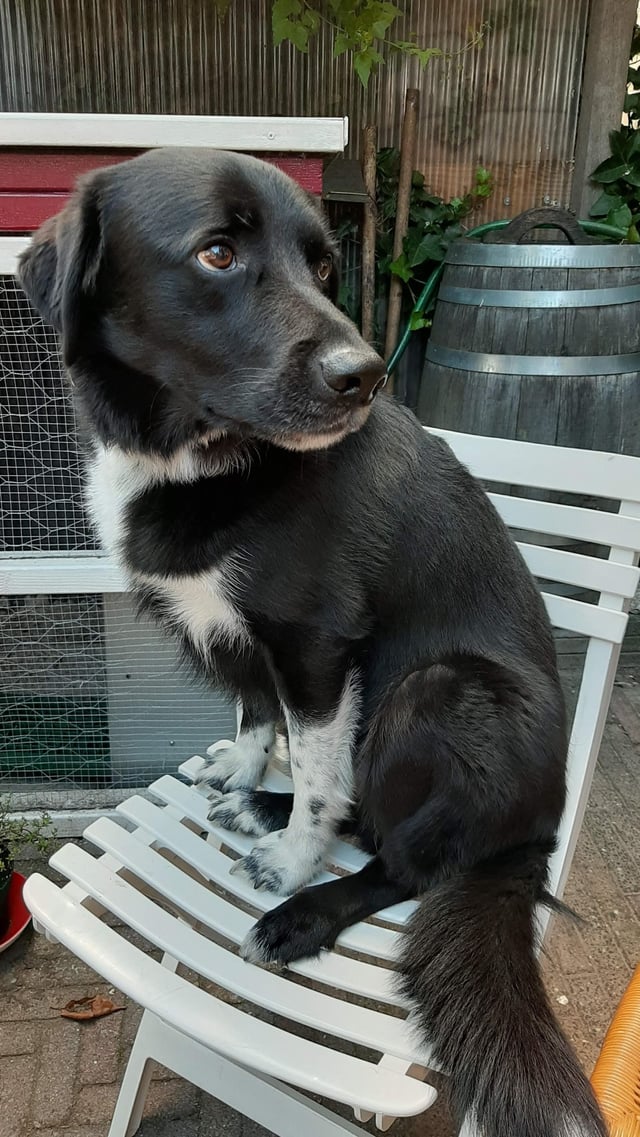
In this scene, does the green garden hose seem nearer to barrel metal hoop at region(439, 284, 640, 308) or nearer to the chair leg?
barrel metal hoop at region(439, 284, 640, 308)

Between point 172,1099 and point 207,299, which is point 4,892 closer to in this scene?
point 172,1099

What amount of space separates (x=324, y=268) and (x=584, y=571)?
2.61ft

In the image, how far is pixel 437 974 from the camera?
1.17m

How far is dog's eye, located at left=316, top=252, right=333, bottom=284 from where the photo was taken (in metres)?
1.37

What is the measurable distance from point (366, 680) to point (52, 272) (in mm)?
861

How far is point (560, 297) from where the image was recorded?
8.76 ft

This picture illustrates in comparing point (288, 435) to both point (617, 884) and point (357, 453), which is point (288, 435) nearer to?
point (357, 453)

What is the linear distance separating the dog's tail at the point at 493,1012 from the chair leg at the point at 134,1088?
2.27 ft

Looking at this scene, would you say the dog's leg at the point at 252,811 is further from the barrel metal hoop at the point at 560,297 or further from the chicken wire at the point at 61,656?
the barrel metal hoop at the point at 560,297

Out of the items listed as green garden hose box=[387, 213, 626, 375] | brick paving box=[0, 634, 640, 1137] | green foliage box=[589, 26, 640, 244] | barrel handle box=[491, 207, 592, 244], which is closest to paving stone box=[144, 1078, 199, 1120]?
brick paving box=[0, 634, 640, 1137]

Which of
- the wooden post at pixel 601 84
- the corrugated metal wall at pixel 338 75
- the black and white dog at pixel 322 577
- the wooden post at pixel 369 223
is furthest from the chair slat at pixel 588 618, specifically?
the corrugated metal wall at pixel 338 75

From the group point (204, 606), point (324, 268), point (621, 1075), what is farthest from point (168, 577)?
point (621, 1075)

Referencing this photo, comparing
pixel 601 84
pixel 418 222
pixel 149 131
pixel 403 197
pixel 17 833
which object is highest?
pixel 601 84

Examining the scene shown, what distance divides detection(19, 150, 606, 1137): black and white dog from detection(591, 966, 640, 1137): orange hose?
0.03 metres
